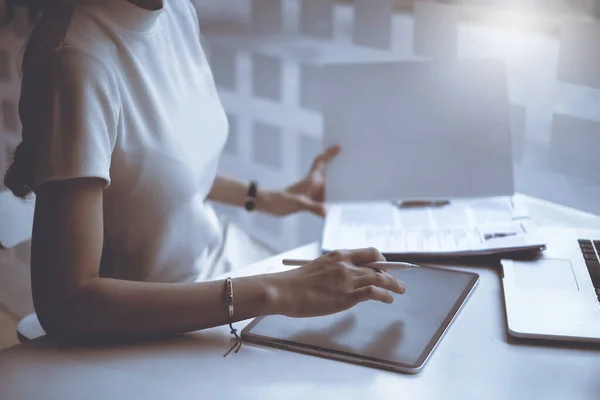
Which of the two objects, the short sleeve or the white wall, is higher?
the short sleeve

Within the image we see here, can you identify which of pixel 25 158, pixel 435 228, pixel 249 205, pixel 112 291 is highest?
pixel 25 158

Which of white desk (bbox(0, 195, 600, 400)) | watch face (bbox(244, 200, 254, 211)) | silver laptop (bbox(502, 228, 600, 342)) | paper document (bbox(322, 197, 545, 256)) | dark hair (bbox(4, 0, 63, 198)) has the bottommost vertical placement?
watch face (bbox(244, 200, 254, 211))

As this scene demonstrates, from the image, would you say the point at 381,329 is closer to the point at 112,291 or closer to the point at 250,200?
the point at 112,291

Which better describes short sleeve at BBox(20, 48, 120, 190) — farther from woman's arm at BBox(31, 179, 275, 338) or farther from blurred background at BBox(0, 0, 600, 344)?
blurred background at BBox(0, 0, 600, 344)

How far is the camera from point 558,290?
0.88m

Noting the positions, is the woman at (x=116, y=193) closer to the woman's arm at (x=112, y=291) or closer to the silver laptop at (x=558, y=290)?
the woman's arm at (x=112, y=291)

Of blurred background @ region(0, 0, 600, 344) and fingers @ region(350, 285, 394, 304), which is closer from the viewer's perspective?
fingers @ region(350, 285, 394, 304)

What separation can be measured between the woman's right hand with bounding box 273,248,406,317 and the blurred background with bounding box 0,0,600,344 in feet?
1.48

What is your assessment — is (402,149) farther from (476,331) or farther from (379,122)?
(476,331)

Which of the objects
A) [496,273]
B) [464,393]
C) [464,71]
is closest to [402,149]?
[464,71]

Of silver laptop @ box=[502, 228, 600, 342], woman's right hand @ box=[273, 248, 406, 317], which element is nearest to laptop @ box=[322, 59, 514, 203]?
silver laptop @ box=[502, 228, 600, 342]

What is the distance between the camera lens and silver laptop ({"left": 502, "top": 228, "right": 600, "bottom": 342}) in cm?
78

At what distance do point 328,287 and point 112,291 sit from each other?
246 millimetres

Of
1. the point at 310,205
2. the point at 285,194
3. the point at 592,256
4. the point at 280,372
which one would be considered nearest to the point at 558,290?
the point at 592,256
